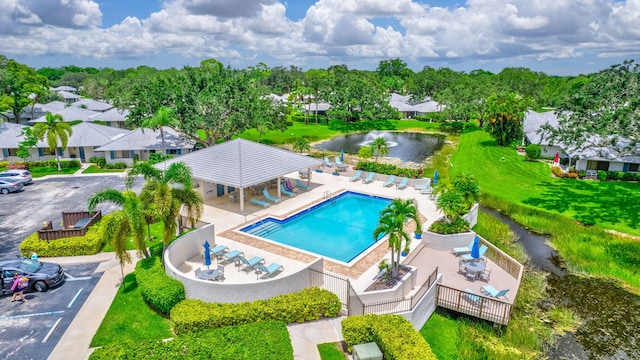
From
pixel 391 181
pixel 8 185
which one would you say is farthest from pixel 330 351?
pixel 8 185

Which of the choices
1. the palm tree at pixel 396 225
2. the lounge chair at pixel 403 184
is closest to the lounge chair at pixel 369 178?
the lounge chair at pixel 403 184

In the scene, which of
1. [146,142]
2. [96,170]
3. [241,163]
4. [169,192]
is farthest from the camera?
[146,142]

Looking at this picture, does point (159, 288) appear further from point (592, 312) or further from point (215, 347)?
point (592, 312)

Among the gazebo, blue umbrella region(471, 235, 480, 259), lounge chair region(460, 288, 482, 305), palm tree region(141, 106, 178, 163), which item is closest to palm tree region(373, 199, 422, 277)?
lounge chair region(460, 288, 482, 305)

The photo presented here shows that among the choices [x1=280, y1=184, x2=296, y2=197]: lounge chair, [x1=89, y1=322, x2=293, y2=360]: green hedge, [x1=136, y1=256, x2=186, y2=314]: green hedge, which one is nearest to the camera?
[x1=89, y1=322, x2=293, y2=360]: green hedge

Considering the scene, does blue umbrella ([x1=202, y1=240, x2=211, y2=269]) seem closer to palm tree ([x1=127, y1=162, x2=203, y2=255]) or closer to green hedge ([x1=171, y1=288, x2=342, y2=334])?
palm tree ([x1=127, y1=162, x2=203, y2=255])
